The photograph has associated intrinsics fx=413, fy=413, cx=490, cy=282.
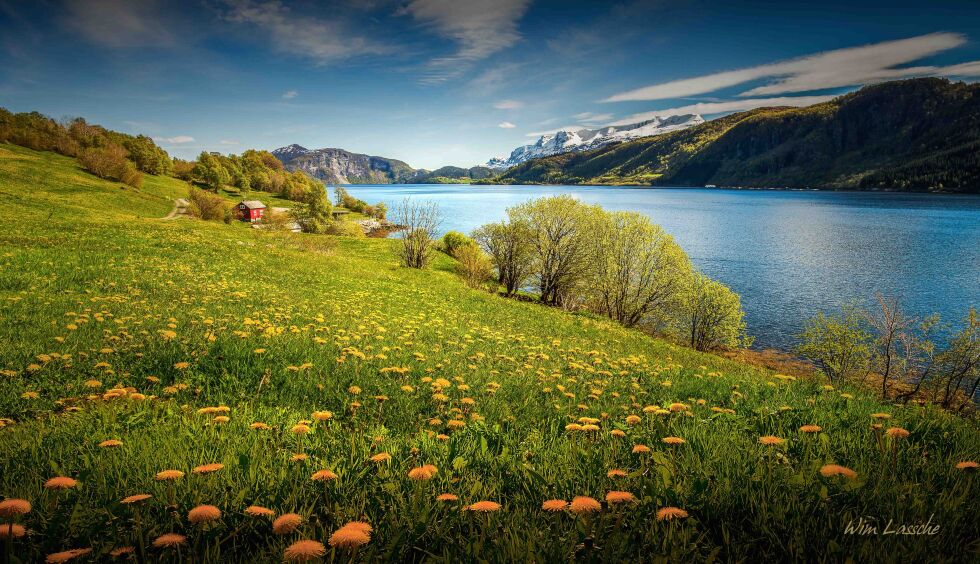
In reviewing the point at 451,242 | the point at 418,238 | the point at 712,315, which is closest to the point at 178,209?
the point at 451,242

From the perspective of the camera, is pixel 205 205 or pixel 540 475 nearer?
pixel 540 475

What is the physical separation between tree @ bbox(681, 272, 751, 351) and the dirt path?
212 ft

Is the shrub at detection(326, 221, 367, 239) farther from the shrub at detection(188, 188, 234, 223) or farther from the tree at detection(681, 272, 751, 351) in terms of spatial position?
the tree at detection(681, 272, 751, 351)

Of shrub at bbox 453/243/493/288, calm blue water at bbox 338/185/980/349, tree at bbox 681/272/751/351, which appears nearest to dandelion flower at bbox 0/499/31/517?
tree at bbox 681/272/751/351

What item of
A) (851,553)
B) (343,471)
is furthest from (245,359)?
(851,553)

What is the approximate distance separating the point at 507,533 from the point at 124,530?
7.51 ft

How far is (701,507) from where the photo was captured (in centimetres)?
277

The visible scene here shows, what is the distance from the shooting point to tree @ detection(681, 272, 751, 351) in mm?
33438

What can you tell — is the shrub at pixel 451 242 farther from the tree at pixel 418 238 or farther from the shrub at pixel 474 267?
the tree at pixel 418 238

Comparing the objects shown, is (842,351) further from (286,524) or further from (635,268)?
(286,524)

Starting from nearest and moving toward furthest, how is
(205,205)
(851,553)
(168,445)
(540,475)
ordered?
Result: (851,553) → (540,475) → (168,445) → (205,205)

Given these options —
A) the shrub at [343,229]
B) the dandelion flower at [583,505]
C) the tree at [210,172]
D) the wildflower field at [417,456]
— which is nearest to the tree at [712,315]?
the wildflower field at [417,456]

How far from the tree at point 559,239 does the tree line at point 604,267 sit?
99mm

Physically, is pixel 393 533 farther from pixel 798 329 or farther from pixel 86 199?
pixel 86 199
